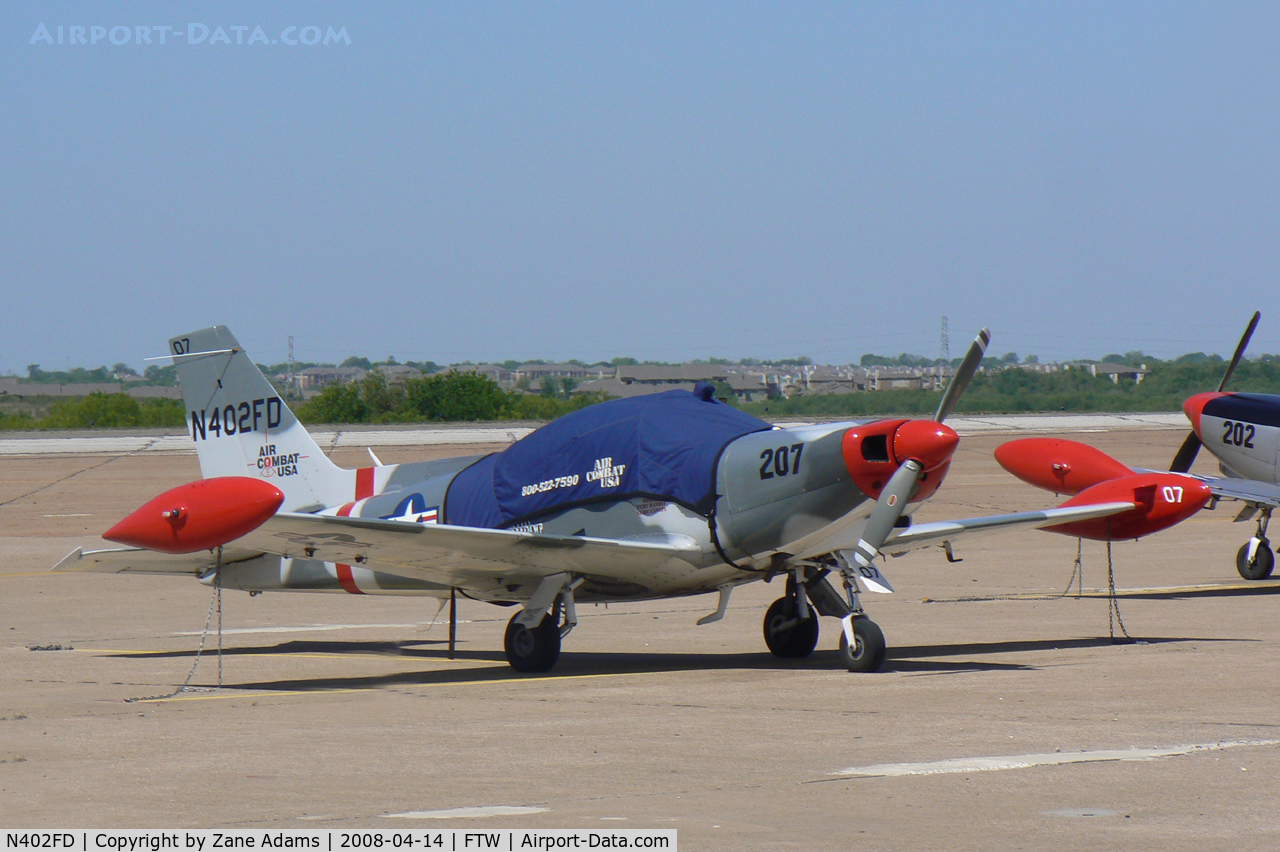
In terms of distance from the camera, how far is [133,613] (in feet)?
63.8

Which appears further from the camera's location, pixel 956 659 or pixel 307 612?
pixel 307 612

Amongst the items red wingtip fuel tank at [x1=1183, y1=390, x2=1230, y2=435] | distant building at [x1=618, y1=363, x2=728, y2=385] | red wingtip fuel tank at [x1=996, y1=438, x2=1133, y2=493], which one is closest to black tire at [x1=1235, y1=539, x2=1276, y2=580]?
red wingtip fuel tank at [x1=1183, y1=390, x2=1230, y2=435]

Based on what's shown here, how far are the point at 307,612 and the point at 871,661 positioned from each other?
1007 centimetres

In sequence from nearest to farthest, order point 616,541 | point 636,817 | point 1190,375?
point 636,817
point 616,541
point 1190,375

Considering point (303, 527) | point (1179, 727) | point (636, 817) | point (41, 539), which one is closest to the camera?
point (636, 817)

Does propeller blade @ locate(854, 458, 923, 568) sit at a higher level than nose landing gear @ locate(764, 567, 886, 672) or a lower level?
higher

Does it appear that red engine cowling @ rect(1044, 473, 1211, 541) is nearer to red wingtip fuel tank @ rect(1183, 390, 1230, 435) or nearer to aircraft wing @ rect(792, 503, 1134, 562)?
aircraft wing @ rect(792, 503, 1134, 562)

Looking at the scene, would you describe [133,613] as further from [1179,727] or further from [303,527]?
[1179,727]

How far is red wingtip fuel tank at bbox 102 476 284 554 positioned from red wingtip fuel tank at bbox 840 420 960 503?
466 cm

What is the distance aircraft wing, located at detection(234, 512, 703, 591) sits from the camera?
472 inches

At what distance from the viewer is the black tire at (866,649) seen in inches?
485

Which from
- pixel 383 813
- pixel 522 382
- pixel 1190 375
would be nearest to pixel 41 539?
pixel 383 813

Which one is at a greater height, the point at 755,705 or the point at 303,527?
the point at 303,527
